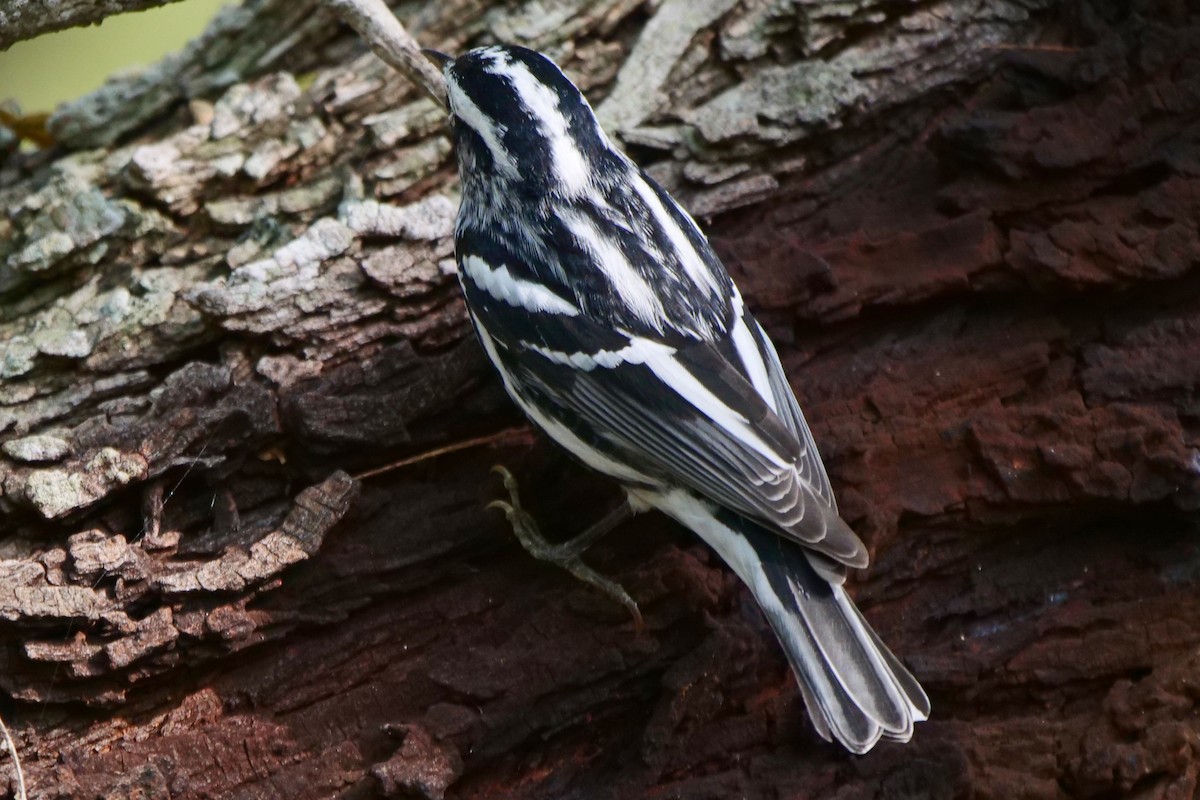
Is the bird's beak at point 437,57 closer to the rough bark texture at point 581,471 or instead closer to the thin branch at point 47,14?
the rough bark texture at point 581,471

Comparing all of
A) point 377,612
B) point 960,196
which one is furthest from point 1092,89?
point 377,612

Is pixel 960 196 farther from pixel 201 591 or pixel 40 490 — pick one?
pixel 40 490

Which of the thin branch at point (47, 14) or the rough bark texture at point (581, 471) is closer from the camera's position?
the rough bark texture at point (581, 471)

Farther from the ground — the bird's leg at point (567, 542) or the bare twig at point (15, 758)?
the bare twig at point (15, 758)

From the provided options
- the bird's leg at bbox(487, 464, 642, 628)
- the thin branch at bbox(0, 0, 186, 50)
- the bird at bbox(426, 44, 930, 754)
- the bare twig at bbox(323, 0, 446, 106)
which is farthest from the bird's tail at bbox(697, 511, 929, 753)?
the thin branch at bbox(0, 0, 186, 50)

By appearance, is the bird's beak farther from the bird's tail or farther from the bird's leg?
the bird's tail

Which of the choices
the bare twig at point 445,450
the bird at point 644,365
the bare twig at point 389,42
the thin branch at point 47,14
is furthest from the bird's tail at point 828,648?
the thin branch at point 47,14
